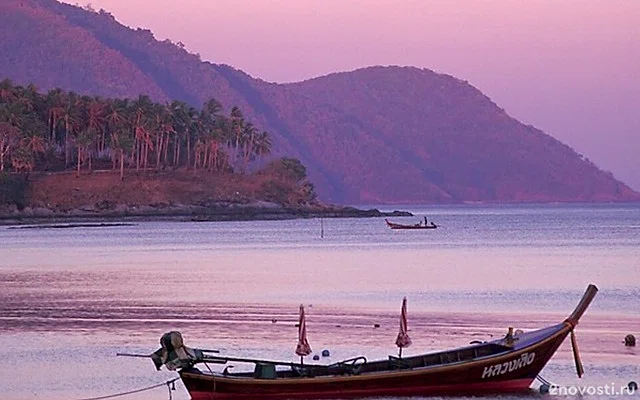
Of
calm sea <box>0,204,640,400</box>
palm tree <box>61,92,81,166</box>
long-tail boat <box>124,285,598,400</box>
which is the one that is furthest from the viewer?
palm tree <box>61,92,81,166</box>

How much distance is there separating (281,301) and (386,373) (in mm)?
27358

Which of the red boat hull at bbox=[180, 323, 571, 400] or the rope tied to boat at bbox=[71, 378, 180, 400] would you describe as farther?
the rope tied to boat at bbox=[71, 378, 180, 400]

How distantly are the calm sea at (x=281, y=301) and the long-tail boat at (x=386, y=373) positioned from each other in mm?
2163

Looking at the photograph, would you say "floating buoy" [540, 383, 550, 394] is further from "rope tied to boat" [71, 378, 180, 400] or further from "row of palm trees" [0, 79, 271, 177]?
"row of palm trees" [0, 79, 271, 177]

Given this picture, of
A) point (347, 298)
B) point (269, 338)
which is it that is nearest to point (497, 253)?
point (347, 298)

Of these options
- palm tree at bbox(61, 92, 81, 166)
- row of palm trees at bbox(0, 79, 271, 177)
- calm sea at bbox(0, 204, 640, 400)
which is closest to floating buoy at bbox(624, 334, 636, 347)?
calm sea at bbox(0, 204, 640, 400)

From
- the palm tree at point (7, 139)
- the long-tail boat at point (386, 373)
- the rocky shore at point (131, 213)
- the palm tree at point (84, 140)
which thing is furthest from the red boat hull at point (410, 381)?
the palm tree at point (84, 140)

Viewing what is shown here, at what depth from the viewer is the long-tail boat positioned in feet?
94.7

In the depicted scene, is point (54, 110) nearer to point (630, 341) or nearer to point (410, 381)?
point (630, 341)

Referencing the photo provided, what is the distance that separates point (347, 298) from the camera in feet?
189

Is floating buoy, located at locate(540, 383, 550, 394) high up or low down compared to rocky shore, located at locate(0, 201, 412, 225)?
down

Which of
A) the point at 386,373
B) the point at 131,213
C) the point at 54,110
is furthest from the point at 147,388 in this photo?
the point at 54,110

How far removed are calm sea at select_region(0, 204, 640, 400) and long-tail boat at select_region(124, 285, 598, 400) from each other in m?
2.16

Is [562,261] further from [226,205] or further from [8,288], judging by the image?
[226,205]
